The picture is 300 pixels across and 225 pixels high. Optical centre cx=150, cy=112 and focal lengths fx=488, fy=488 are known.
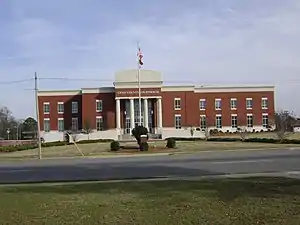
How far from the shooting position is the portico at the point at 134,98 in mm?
83125

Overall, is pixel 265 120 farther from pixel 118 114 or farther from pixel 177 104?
pixel 118 114

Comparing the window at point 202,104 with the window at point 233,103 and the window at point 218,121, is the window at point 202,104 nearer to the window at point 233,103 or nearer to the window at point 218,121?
the window at point 218,121

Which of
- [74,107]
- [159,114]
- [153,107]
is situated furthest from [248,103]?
[74,107]

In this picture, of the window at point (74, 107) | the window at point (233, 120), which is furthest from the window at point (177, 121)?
the window at point (74, 107)

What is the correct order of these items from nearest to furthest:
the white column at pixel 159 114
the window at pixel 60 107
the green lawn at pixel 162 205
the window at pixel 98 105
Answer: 1. the green lawn at pixel 162 205
2. the white column at pixel 159 114
3. the window at pixel 98 105
4. the window at pixel 60 107

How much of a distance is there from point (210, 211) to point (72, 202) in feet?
9.89

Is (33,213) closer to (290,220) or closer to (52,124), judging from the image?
(290,220)

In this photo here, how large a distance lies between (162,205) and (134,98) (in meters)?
74.2

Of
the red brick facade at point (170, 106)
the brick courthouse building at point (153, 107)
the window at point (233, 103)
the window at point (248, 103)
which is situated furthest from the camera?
the window at point (248, 103)

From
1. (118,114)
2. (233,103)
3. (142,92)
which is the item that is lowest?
(118,114)

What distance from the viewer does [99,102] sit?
87000 millimetres

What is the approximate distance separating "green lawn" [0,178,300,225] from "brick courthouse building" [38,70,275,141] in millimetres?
70567

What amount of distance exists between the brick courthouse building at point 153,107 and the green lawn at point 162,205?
70.6 meters

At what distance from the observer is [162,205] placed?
30.1ft
